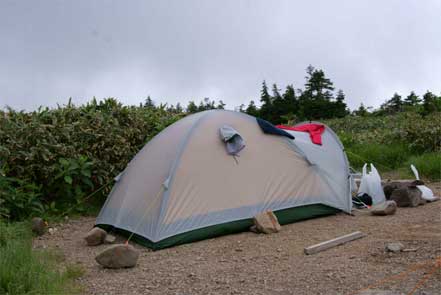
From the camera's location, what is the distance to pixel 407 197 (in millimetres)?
5598

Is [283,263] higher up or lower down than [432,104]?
lower down

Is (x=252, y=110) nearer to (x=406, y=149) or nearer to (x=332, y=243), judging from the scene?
(x=406, y=149)

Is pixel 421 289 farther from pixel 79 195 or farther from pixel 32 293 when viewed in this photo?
pixel 79 195

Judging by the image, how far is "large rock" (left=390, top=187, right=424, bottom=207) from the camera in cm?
560

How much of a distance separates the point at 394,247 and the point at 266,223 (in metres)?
1.27

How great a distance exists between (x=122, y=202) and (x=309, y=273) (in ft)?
7.51

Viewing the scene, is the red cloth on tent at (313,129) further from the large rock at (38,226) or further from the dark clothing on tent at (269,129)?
the large rock at (38,226)

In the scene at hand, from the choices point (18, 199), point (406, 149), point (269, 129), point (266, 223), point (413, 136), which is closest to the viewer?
point (266, 223)

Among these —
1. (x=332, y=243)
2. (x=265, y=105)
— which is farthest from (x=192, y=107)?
(x=265, y=105)

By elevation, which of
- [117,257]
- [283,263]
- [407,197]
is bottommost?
[283,263]

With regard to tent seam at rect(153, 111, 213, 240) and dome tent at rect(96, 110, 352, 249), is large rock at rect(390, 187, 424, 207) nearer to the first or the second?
dome tent at rect(96, 110, 352, 249)

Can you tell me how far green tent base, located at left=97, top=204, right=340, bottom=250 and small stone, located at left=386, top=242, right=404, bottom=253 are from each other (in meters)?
1.36

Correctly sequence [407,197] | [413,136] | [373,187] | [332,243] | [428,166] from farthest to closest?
[413,136], [428,166], [373,187], [407,197], [332,243]

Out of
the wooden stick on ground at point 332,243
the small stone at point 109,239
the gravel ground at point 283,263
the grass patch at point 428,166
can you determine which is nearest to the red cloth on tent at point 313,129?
the gravel ground at point 283,263
